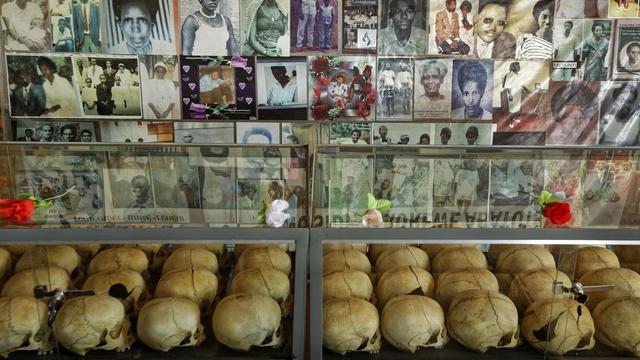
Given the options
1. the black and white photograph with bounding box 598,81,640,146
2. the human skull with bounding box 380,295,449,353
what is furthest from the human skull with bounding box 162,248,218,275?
the black and white photograph with bounding box 598,81,640,146

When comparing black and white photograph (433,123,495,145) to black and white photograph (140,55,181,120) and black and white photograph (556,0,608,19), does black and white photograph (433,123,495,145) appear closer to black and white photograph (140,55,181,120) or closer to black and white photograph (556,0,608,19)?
black and white photograph (556,0,608,19)

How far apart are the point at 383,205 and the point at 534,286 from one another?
1.67 ft

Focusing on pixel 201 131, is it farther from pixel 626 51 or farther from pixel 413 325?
pixel 626 51

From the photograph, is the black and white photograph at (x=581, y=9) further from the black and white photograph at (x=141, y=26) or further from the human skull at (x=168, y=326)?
the human skull at (x=168, y=326)

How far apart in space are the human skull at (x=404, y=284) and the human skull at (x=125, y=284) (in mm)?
638

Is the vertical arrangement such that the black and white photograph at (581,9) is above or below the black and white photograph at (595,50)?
above

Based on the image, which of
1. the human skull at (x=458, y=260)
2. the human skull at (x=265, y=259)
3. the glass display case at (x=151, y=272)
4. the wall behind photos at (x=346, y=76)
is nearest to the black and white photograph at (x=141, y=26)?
the wall behind photos at (x=346, y=76)

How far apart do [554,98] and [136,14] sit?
2.51 m

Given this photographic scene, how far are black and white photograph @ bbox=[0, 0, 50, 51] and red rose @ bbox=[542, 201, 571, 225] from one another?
2707 mm

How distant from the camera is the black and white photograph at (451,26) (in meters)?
2.79

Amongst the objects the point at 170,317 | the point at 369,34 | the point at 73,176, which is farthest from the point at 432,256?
the point at 369,34

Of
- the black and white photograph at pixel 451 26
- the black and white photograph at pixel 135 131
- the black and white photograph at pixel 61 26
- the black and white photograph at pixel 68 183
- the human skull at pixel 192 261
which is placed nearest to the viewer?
the human skull at pixel 192 261

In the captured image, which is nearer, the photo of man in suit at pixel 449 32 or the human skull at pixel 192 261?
the human skull at pixel 192 261

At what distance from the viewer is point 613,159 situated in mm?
1897
